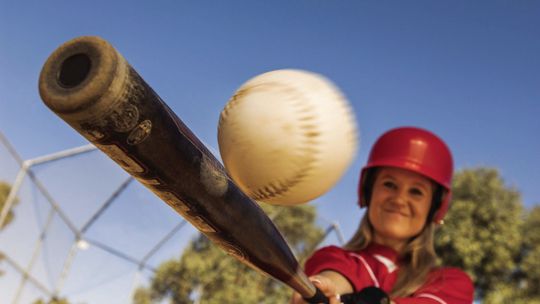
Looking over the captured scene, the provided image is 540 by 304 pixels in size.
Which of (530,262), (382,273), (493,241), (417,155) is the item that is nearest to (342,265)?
(382,273)

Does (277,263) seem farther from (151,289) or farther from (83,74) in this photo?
(151,289)

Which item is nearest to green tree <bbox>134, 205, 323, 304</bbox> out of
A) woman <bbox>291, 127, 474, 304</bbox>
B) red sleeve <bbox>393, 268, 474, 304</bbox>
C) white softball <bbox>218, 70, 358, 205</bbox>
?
woman <bbox>291, 127, 474, 304</bbox>

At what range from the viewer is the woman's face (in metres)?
2.21

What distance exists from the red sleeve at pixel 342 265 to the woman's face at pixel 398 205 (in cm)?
21

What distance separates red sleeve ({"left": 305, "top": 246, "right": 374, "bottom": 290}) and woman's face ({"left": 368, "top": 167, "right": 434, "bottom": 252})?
211 mm

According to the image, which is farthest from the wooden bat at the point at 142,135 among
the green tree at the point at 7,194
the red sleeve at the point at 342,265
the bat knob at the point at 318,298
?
the green tree at the point at 7,194

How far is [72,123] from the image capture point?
0.86m

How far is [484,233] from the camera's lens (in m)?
13.4

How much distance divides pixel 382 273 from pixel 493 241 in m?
12.6

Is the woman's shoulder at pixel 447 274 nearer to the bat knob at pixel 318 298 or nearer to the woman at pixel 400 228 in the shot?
the woman at pixel 400 228

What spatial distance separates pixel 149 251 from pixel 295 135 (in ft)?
25.7

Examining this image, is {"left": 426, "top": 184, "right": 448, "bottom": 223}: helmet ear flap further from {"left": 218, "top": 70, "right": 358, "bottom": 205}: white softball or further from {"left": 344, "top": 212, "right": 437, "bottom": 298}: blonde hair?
{"left": 218, "top": 70, "right": 358, "bottom": 205}: white softball

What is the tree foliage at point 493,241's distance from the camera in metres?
13.0

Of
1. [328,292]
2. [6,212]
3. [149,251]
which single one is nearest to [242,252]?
[328,292]
